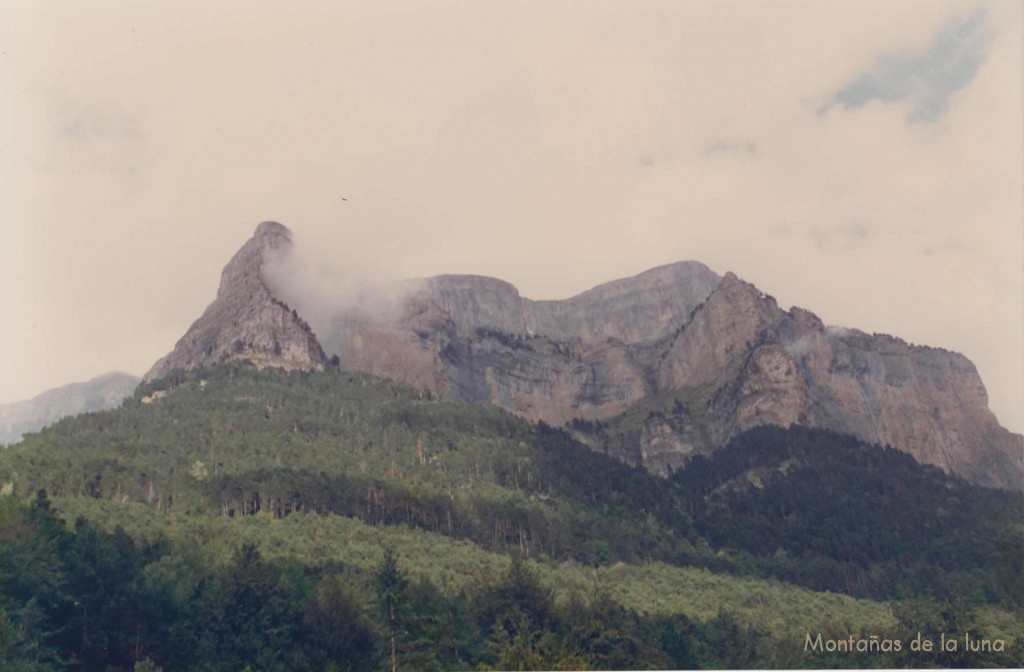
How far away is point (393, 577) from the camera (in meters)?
114

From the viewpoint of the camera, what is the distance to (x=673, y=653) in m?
121

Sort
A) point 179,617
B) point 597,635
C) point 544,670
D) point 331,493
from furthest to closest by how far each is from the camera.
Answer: point 331,493 < point 597,635 < point 179,617 < point 544,670

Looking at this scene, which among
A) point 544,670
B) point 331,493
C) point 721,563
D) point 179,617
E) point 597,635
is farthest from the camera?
point 721,563

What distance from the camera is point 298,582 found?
120625mm

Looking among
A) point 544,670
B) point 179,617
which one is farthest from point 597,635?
point 179,617

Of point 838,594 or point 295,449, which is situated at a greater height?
point 295,449

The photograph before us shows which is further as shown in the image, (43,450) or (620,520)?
(620,520)

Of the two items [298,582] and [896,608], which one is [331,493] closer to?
[298,582]

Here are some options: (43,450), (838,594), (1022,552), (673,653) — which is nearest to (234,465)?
(43,450)

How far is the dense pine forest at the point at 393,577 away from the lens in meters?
103

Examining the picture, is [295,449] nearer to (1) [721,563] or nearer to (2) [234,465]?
(2) [234,465]

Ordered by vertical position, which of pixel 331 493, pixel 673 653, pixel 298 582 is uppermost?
pixel 331 493

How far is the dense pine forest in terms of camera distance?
102688 mm

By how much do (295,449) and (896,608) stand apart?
10534 centimetres
